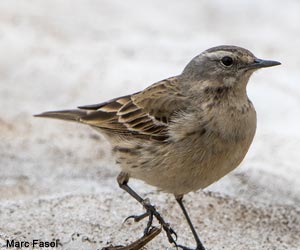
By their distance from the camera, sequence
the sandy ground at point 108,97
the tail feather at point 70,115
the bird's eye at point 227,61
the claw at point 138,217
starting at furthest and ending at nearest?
the tail feather at point 70,115 < the sandy ground at point 108,97 < the claw at point 138,217 < the bird's eye at point 227,61

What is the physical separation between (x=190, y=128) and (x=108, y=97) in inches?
131

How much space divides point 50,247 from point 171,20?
5.50m

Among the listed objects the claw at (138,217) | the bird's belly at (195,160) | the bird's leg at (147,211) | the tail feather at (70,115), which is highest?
the bird's belly at (195,160)

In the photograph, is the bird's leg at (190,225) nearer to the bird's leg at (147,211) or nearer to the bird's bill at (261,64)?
the bird's leg at (147,211)

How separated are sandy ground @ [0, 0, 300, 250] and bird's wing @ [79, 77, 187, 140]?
80 cm

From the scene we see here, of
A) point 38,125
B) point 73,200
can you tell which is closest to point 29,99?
point 38,125

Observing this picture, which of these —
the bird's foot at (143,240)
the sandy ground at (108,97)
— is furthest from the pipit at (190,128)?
the sandy ground at (108,97)

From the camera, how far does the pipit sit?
24.9 ft

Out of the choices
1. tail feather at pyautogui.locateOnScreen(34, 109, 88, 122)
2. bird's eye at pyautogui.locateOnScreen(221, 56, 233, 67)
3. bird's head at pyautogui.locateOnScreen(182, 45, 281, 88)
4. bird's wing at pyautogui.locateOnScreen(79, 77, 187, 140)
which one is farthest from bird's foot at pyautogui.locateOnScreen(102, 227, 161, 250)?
tail feather at pyautogui.locateOnScreen(34, 109, 88, 122)

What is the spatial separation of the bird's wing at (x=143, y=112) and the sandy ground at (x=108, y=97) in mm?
798

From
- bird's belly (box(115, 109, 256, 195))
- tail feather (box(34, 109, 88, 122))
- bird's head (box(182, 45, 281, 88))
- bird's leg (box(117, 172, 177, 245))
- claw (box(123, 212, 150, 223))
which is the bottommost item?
claw (box(123, 212, 150, 223))

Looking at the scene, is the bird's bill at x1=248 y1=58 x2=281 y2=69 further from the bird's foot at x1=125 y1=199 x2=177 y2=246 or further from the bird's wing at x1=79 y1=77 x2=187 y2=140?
the bird's foot at x1=125 y1=199 x2=177 y2=246

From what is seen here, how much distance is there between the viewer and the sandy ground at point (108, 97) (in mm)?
8422

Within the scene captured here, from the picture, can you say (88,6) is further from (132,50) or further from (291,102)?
(291,102)
